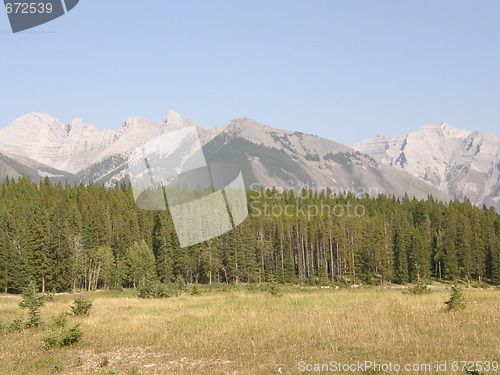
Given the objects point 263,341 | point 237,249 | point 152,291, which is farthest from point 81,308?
point 237,249

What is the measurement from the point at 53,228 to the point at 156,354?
67786 mm

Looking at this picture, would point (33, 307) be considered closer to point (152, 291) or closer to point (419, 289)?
point (152, 291)

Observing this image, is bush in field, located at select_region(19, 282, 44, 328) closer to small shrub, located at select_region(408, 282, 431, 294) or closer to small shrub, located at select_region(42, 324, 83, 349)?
small shrub, located at select_region(42, 324, 83, 349)

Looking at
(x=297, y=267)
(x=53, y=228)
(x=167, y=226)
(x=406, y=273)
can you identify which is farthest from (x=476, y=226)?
(x=53, y=228)

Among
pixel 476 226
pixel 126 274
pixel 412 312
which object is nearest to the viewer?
pixel 412 312

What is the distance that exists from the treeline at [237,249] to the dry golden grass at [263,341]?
57.0 m

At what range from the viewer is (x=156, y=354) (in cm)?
1636

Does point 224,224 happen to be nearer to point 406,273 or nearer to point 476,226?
point 406,273

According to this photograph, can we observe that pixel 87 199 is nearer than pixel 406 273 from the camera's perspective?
No

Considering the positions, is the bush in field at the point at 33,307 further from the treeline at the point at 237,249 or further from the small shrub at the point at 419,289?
the treeline at the point at 237,249

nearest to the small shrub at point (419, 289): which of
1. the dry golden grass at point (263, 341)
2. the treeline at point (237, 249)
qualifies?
the dry golden grass at point (263, 341)

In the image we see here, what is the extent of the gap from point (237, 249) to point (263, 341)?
250 feet

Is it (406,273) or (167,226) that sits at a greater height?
(167,226)

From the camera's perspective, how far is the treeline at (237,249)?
76.1 m
